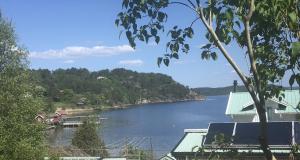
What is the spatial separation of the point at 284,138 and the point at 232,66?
10.9m

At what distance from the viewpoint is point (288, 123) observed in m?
15.1

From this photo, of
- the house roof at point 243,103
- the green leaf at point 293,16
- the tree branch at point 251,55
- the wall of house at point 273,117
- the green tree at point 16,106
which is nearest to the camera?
the green leaf at point 293,16

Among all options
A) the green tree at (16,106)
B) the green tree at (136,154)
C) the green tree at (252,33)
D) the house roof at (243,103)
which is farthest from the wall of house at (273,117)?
the green tree at (252,33)

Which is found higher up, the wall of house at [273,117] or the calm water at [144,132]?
the wall of house at [273,117]

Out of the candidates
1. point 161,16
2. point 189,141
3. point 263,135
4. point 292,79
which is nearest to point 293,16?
point 292,79

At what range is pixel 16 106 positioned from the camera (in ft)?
69.3

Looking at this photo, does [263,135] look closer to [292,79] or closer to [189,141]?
[292,79]

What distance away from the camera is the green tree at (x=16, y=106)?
38.8 ft

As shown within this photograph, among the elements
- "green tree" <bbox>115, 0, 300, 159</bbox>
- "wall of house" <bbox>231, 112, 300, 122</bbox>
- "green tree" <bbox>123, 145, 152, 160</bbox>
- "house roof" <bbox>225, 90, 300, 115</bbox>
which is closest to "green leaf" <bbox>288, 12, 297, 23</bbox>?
"green tree" <bbox>115, 0, 300, 159</bbox>

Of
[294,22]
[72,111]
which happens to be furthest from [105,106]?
[294,22]

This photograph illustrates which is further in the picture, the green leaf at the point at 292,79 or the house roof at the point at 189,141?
the house roof at the point at 189,141

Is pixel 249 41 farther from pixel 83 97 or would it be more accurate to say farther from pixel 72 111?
pixel 83 97

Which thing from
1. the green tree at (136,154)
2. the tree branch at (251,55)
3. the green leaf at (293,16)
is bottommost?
the green tree at (136,154)

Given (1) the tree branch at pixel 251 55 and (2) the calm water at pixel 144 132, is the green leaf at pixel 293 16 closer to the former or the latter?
(1) the tree branch at pixel 251 55
